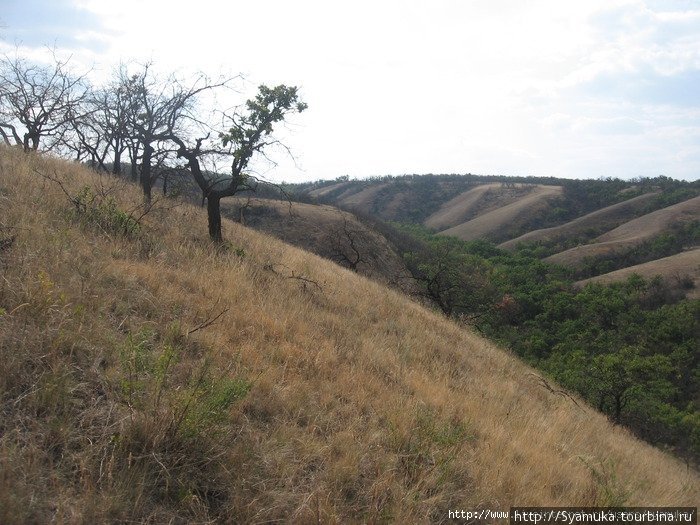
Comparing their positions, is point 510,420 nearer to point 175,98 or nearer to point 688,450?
point 175,98

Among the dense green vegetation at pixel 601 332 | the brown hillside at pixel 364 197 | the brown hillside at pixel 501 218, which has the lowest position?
the dense green vegetation at pixel 601 332

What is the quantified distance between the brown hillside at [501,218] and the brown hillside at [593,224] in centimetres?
703

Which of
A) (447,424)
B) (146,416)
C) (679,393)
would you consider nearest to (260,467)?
(146,416)

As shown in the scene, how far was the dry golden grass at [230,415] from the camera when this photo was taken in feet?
7.91

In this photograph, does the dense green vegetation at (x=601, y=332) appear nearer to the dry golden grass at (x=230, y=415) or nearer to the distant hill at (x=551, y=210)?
the distant hill at (x=551, y=210)

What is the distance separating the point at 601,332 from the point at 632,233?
3742 centimetres

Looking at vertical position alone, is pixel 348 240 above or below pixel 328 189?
below

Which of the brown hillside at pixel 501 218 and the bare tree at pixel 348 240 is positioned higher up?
the brown hillside at pixel 501 218

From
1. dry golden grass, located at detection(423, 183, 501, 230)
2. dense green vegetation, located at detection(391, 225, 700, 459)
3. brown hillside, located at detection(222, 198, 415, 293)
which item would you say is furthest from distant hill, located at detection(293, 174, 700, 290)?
brown hillside, located at detection(222, 198, 415, 293)

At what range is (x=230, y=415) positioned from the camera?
3.13 metres

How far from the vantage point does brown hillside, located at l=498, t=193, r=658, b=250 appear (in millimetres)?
73938

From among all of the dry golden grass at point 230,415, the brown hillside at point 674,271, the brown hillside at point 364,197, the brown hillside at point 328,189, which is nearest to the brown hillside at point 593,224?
the brown hillside at point 674,271

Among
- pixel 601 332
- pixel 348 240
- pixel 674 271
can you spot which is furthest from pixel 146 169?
pixel 674 271

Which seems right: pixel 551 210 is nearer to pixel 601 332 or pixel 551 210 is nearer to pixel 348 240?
pixel 601 332
